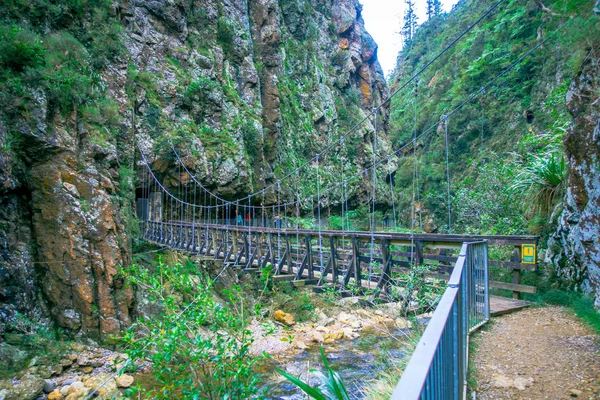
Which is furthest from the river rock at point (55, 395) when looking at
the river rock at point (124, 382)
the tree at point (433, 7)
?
the tree at point (433, 7)

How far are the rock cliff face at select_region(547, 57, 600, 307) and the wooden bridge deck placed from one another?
1.81ft

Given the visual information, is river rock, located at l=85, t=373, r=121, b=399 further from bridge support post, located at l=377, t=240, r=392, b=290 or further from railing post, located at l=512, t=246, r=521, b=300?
railing post, located at l=512, t=246, r=521, b=300

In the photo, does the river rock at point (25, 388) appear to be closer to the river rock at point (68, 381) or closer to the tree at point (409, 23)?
the river rock at point (68, 381)

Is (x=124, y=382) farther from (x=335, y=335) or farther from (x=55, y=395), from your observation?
(x=335, y=335)

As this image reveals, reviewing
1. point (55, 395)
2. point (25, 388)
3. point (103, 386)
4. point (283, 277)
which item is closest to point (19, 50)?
point (25, 388)

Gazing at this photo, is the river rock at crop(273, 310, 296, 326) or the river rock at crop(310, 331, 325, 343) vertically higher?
the river rock at crop(310, 331, 325, 343)

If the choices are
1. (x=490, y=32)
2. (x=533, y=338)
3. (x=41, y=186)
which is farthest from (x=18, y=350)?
(x=490, y=32)

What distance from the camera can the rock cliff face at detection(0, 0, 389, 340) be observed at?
253 inches

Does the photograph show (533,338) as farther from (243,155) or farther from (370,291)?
(243,155)

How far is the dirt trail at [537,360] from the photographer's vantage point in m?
1.79

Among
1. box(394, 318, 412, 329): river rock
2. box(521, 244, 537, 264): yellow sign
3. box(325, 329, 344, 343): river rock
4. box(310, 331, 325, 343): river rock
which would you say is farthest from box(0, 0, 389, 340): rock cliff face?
box(521, 244, 537, 264): yellow sign

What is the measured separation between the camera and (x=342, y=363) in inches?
214

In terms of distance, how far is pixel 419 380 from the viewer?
0.53 meters

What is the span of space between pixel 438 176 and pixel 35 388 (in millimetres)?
17422
